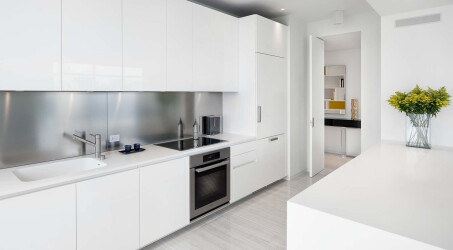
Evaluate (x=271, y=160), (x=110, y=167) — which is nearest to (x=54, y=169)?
(x=110, y=167)

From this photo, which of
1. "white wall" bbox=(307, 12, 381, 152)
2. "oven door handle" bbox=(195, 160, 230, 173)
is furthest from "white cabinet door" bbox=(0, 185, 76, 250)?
"white wall" bbox=(307, 12, 381, 152)

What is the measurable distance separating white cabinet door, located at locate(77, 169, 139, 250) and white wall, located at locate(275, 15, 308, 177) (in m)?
2.81

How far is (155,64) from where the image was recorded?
2650 mm

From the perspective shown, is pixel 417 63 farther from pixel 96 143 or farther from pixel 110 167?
pixel 96 143

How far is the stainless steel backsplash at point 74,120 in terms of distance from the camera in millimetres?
2105

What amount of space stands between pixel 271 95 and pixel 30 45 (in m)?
2.91

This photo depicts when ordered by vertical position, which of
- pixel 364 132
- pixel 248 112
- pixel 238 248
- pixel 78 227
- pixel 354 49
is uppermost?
pixel 354 49

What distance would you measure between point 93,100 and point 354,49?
5.61m

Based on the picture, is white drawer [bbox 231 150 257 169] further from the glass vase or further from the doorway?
the doorway

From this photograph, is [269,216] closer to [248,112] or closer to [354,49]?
[248,112]

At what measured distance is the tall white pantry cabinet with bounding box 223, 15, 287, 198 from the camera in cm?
363

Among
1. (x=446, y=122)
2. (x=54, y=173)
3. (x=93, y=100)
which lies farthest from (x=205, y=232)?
(x=446, y=122)

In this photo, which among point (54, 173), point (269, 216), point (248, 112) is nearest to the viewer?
point (54, 173)

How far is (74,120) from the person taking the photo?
2.43 metres
